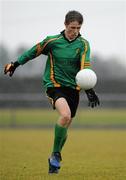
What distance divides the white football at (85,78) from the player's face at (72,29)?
0.59 metres

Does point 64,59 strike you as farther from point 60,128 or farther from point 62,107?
point 60,128

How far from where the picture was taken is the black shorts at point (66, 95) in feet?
33.9

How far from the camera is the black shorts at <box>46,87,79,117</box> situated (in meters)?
10.3

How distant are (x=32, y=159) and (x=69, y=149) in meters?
3.06

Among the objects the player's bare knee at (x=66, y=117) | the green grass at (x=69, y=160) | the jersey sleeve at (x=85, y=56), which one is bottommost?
the green grass at (x=69, y=160)

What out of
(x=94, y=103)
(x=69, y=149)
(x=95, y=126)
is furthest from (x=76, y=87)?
(x=95, y=126)

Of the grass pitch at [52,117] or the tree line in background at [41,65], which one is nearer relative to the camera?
the grass pitch at [52,117]

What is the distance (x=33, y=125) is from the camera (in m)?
28.5

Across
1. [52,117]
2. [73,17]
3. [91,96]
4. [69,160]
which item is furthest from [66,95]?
[52,117]

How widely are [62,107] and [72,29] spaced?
110 centimetres

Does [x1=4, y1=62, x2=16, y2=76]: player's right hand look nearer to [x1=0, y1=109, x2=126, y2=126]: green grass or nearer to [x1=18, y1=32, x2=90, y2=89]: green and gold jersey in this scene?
[x1=18, y1=32, x2=90, y2=89]: green and gold jersey

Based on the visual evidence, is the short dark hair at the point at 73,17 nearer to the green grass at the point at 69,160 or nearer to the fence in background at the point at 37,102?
the green grass at the point at 69,160

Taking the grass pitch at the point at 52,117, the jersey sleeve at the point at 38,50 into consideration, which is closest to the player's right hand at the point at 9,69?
the jersey sleeve at the point at 38,50

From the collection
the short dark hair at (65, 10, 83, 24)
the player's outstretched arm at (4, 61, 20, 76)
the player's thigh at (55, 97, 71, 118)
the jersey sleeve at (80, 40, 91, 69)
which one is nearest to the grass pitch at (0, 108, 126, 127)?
the player's outstretched arm at (4, 61, 20, 76)
